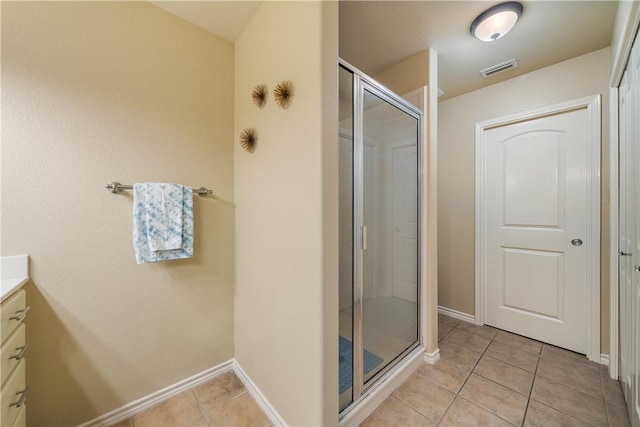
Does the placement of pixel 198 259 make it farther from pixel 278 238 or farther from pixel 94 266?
pixel 278 238

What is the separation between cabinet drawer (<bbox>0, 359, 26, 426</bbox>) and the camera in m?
0.87

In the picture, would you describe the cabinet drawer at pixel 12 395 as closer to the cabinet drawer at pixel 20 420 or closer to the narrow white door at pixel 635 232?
the cabinet drawer at pixel 20 420

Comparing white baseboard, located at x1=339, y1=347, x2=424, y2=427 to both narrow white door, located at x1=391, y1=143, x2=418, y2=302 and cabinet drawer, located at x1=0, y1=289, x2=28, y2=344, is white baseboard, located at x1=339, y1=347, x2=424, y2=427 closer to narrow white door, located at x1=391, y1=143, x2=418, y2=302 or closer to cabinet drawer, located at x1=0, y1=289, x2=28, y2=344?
narrow white door, located at x1=391, y1=143, x2=418, y2=302

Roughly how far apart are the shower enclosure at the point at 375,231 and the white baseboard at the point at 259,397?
37cm

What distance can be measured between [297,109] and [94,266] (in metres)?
1.38

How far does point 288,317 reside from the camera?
1272 millimetres

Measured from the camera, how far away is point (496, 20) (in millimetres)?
1557

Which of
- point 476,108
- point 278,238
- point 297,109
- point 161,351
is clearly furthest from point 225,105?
point 476,108

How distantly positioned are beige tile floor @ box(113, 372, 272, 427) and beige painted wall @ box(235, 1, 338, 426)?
0.13 meters

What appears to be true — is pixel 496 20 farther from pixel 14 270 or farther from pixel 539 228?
pixel 14 270

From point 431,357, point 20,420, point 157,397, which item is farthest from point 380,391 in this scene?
point 20,420

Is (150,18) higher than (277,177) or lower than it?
higher

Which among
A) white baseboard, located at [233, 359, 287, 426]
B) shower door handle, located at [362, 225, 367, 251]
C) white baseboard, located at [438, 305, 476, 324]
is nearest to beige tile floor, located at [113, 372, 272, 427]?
white baseboard, located at [233, 359, 287, 426]

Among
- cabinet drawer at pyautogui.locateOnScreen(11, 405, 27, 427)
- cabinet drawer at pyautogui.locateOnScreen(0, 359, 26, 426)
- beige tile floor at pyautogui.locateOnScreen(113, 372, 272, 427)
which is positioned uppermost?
cabinet drawer at pyautogui.locateOnScreen(0, 359, 26, 426)
